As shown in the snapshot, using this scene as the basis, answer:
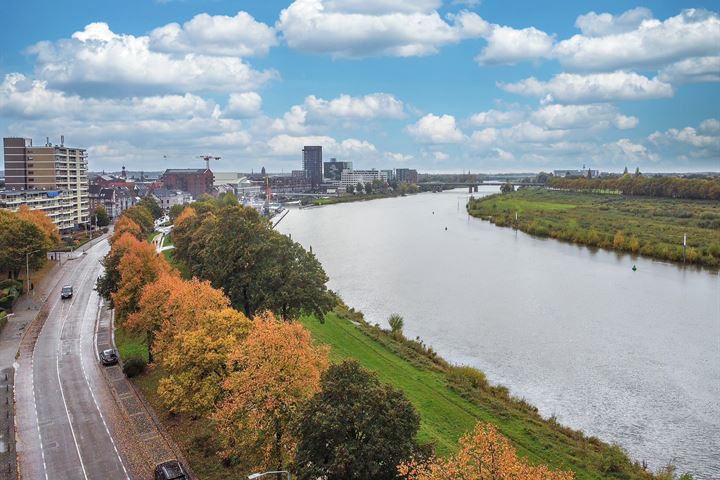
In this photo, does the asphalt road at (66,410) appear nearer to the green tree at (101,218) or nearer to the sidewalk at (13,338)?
the sidewalk at (13,338)

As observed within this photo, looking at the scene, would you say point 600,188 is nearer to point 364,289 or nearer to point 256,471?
point 364,289

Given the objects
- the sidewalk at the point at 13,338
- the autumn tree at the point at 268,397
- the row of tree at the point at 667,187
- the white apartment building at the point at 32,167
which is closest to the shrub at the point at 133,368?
the sidewalk at the point at 13,338

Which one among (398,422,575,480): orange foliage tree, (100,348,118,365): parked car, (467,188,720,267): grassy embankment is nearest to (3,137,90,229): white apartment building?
(100,348,118,365): parked car

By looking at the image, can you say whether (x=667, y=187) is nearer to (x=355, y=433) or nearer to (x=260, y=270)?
(x=260, y=270)

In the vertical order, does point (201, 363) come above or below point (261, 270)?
below

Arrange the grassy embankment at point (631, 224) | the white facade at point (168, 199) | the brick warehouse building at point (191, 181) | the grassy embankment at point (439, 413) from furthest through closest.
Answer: the brick warehouse building at point (191, 181) < the white facade at point (168, 199) < the grassy embankment at point (631, 224) < the grassy embankment at point (439, 413)

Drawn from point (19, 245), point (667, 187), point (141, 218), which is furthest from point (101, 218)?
point (667, 187)

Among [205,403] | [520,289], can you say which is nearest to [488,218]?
[520,289]
